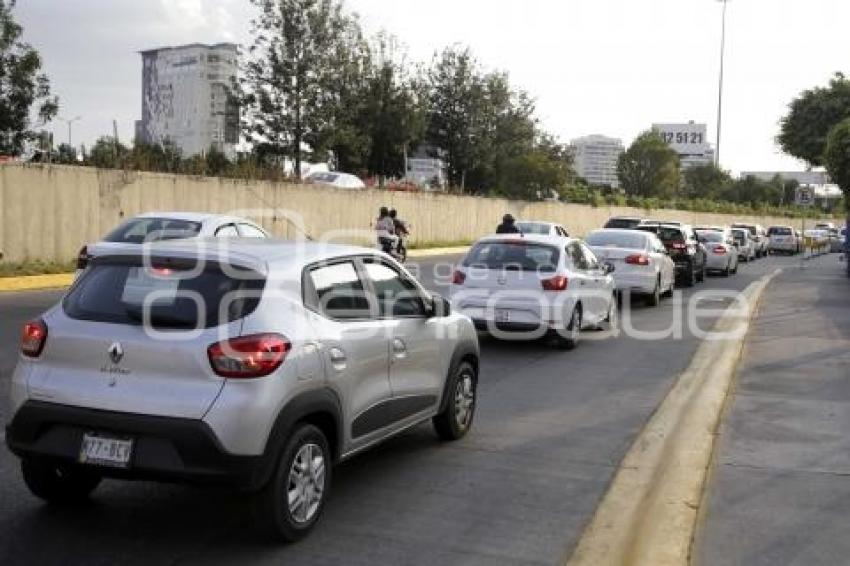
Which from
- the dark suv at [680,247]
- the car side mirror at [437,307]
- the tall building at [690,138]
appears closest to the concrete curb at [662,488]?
the car side mirror at [437,307]

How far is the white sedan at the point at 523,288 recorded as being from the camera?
12.6 meters

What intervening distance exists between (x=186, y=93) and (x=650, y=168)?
3909 cm

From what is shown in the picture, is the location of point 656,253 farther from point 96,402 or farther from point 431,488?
point 96,402

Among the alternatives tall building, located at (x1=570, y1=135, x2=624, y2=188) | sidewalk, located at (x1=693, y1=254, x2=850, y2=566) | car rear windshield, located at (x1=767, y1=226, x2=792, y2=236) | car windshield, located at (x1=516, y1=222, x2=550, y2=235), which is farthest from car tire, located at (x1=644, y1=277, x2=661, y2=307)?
tall building, located at (x1=570, y1=135, x2=624, y2=188)

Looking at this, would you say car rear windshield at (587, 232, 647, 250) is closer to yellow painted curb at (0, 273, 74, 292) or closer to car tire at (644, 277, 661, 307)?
car tire at (644, 277, 661, 307)

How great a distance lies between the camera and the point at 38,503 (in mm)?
5730

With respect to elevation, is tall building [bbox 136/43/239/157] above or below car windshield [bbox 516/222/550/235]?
above

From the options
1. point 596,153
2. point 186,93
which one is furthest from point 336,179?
point 596,153

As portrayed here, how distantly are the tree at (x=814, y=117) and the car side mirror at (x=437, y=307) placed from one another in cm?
3697

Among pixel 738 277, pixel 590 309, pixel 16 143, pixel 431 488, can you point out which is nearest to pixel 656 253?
pixel 590 309

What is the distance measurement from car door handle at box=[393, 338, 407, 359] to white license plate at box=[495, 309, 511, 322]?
6.23 meters

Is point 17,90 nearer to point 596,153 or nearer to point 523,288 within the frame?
point 523,288

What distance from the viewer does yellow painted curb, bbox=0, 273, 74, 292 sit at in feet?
59.4

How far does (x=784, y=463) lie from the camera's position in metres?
7.22
